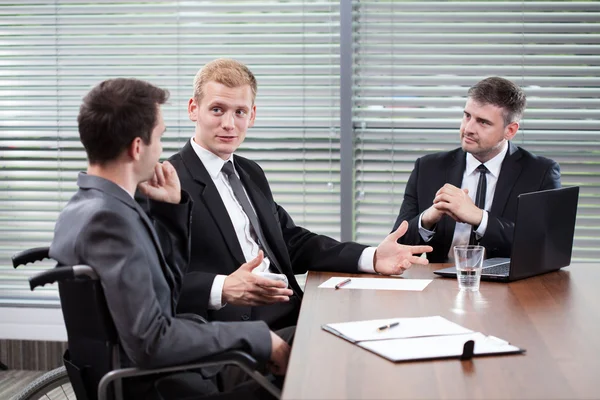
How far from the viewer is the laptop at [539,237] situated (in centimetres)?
259

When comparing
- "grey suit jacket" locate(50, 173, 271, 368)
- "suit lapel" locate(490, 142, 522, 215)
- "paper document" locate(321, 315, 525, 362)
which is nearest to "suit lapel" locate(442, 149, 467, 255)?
"suit lapel" locate(490, 142, 522, 215)

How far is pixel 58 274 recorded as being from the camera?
176 cm

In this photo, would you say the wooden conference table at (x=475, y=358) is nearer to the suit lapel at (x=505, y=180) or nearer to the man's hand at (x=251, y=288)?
the man's hand at (x=251, y=288)

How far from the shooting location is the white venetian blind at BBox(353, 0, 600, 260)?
401cm

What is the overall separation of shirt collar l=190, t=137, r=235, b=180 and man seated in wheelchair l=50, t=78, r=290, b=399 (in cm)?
76

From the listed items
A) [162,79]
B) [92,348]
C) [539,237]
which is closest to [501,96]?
[539,237]

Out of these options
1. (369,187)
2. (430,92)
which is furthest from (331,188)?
(430,92)

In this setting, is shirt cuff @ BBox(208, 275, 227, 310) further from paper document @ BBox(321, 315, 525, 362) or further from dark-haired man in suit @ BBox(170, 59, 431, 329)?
paper document @ BBox(321, 315, 525, 362)

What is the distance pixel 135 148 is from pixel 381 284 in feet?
3.29

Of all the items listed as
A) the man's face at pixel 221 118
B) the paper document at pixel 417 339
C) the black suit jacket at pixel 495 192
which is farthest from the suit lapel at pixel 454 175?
the paper document at pixel 417 339

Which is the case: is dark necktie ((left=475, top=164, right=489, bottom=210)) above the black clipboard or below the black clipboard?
above

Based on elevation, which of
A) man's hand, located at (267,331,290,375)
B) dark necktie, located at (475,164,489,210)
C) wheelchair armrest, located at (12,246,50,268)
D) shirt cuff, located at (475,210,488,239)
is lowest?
man's hand, located at (267,331,290,375)

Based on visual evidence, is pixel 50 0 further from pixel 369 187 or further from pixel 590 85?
pixel 590 85

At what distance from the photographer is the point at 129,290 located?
6.03ft
